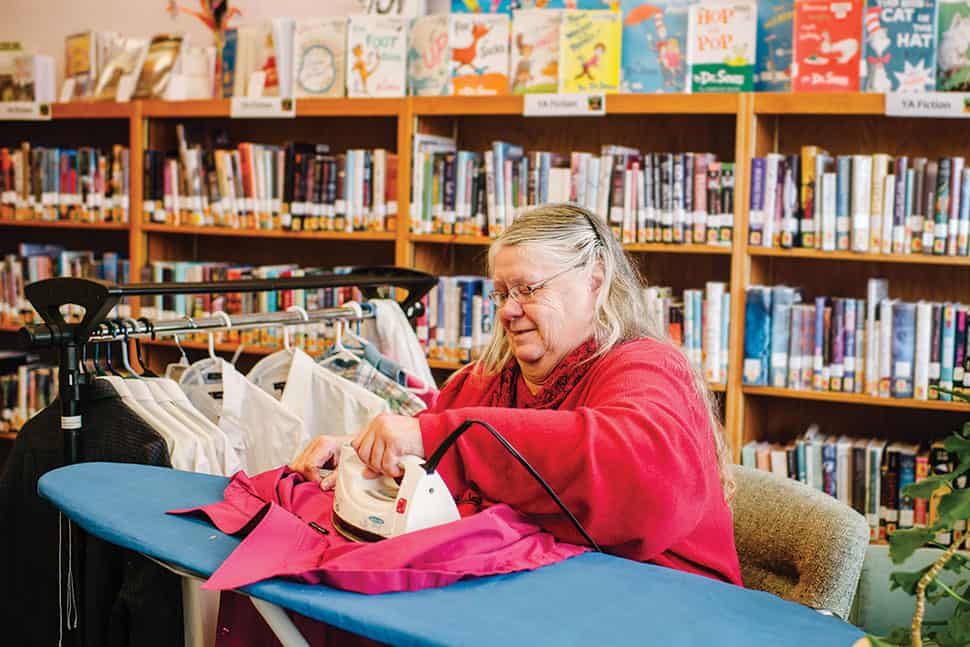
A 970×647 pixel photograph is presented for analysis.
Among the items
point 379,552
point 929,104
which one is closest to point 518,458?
point 379,552

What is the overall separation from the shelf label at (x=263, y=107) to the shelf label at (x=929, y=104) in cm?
193

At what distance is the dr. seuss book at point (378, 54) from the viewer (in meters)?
3.66

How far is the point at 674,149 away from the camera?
145 inches

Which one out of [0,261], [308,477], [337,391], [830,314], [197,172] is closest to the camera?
[308,477]

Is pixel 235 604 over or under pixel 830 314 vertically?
under

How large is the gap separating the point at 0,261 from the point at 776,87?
311cm

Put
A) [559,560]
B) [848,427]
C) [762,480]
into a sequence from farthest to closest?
1. [848,427]
2. [762,480]
3. [559,560]

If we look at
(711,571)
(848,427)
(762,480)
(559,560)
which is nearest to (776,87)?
(848,427)

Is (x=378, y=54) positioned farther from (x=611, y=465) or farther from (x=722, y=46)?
(x=611, y=465)

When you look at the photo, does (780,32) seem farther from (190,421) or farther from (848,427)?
(190,421)

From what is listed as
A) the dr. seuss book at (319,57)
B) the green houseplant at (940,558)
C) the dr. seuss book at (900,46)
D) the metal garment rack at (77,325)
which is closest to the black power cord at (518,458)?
the green houseplant at (940,558)

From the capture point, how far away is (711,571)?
164 centimetres

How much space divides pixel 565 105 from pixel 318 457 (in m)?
1.90

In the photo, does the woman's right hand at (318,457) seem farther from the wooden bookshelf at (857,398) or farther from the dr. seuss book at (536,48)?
the dr. seuss book at (536,48)
